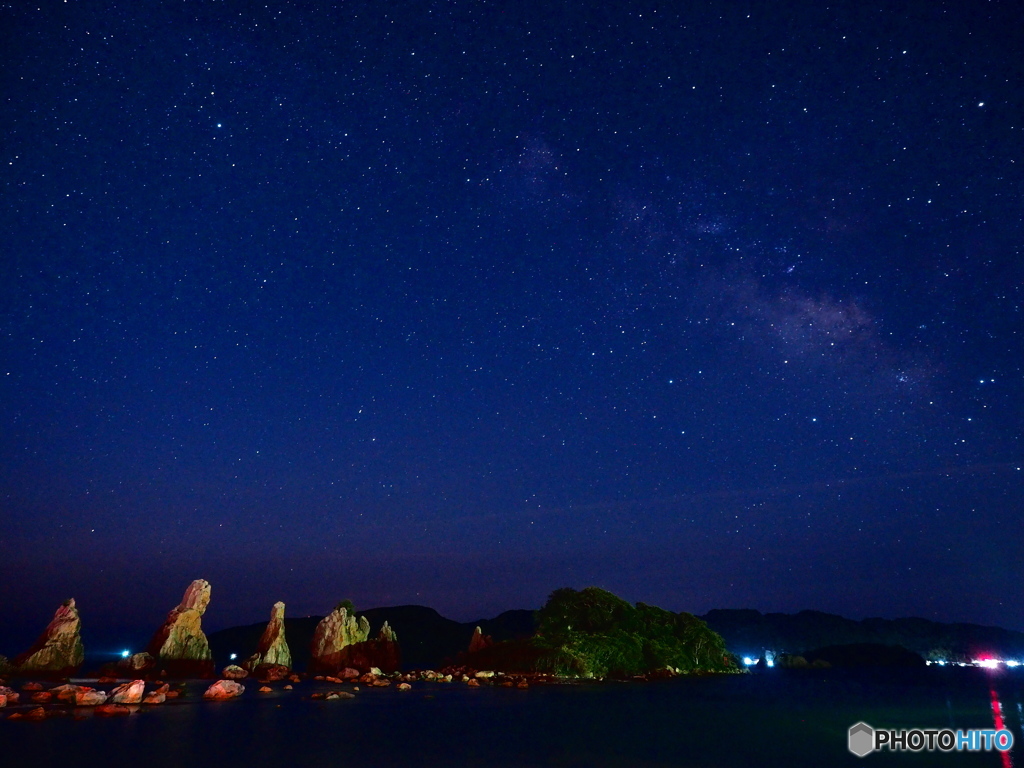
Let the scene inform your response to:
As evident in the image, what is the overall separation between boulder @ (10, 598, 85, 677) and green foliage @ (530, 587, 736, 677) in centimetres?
5527

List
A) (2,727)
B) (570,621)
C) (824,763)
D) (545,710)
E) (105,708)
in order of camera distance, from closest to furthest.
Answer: (824,763) → (2,727) → (105,708) → (545,710) → (570,621)

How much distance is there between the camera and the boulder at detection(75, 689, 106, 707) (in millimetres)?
40969

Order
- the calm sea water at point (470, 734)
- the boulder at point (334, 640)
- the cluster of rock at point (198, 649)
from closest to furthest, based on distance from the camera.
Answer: the calm sea water at point (470, 734), the cluster of rock at point (198, 649), the boulder at point (334, 640)

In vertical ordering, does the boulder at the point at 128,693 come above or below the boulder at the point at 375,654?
above

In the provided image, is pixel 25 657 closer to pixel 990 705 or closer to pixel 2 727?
pixel 2 727

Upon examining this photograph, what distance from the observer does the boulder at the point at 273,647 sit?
7862 centimetres

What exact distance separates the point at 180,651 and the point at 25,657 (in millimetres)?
15669

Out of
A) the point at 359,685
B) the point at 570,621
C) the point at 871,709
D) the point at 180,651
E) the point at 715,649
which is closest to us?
the point at 871,709

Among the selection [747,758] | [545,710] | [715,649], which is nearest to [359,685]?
[545,710]

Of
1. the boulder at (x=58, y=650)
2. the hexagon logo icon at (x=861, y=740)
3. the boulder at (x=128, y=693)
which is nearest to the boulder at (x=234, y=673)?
the boulder at (x=58, y=650)

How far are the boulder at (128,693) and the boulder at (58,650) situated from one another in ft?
104

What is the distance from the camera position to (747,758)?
98.5ft

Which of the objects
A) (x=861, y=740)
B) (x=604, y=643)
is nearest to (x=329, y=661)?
(x=604, y=643)

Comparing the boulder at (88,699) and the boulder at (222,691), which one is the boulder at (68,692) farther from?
the boulder at (222,691)
